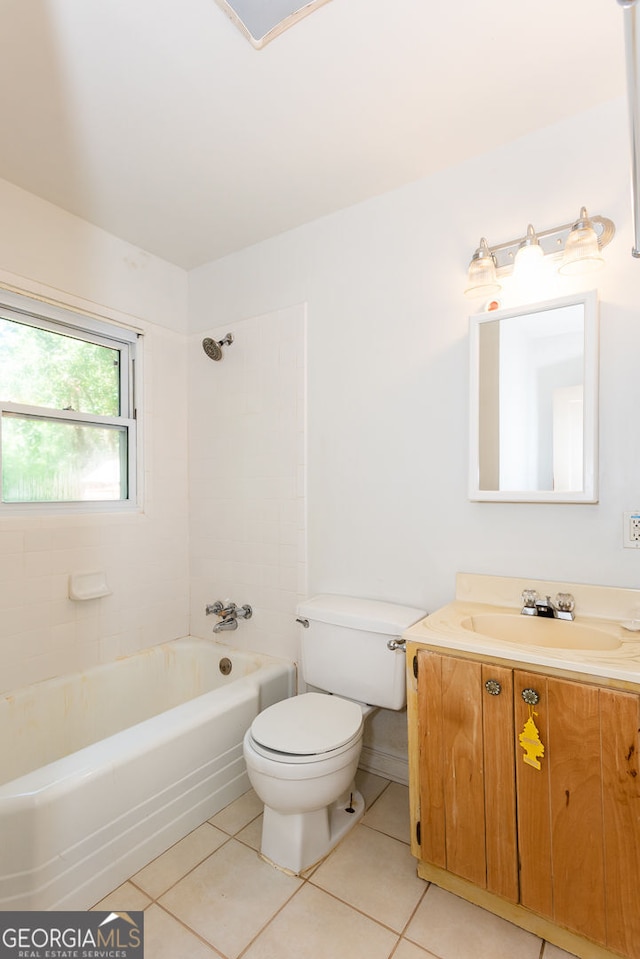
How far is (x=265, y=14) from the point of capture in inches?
49.1

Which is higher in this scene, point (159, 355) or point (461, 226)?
point (461, 226)

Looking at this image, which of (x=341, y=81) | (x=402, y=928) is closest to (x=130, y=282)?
(x=341, y=81)

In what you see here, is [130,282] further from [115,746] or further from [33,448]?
[115,746]

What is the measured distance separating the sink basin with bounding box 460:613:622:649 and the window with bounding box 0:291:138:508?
5.86 ft

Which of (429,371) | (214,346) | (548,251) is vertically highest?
(548,251)

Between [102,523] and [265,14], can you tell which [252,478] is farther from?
[265,14]

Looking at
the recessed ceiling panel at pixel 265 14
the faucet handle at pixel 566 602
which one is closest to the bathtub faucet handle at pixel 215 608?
the faucet handle at pixel 566 602

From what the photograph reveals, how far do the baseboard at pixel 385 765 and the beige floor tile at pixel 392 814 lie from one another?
39 millimetres

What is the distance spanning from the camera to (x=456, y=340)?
186cm

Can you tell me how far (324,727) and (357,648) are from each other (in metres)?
0.33

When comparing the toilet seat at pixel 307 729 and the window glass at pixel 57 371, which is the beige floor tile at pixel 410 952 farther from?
the window glass at pixel 57 371

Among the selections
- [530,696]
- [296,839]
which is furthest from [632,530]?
[296,839]

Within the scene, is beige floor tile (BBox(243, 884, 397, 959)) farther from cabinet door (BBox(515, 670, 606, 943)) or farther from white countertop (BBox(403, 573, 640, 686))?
white countertop (BBox(403, 573, 640, 686))

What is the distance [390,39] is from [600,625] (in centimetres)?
181
